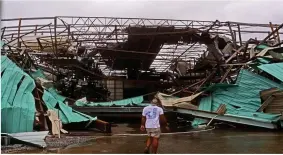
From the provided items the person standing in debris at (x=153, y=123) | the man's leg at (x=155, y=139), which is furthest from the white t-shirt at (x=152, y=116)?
the man's leg at (x=155, y=139)

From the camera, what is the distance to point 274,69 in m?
14.9

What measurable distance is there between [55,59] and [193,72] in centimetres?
982

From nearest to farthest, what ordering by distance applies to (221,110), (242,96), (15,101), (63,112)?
(15,101) → (63,112) → (221,110) → (242,96)

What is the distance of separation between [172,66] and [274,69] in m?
11.7

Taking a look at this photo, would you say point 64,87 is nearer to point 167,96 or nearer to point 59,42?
point 59,42

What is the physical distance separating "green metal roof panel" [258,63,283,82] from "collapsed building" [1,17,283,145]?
40 mm

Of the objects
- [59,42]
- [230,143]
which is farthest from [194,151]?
[59,42]

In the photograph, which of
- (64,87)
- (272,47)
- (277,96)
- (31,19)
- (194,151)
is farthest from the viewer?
(64,87)

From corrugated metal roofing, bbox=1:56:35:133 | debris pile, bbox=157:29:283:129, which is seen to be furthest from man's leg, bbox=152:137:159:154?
debris pile, bbox=157:29:283:129

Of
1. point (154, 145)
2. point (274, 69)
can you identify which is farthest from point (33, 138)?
point (274, 69)

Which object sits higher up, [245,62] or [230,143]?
[245,62]

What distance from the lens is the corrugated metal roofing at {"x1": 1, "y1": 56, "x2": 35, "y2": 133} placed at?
401 inches

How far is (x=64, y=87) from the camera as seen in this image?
79.6 feet

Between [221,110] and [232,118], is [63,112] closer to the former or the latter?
[221,110]
